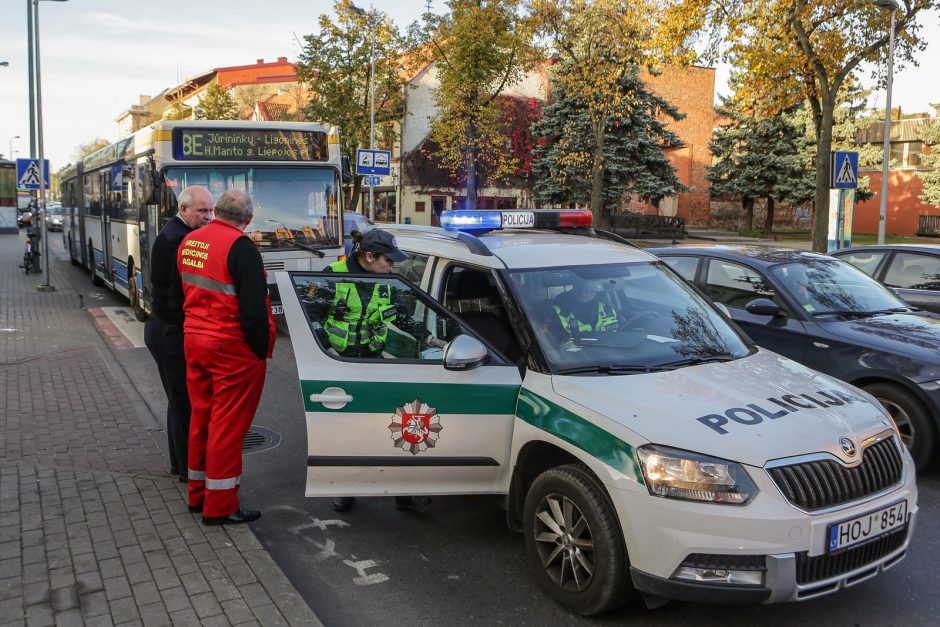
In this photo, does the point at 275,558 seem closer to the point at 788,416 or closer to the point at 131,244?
the point at 788,416

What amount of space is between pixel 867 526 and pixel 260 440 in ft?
15.0

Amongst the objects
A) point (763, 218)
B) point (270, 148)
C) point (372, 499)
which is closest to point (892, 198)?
point (763, 218)

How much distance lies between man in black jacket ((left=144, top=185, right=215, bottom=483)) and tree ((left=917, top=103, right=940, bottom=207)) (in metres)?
42.5

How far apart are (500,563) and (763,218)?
155ft

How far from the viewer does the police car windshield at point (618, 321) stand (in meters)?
4.12

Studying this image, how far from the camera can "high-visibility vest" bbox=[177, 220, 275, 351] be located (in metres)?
4.25

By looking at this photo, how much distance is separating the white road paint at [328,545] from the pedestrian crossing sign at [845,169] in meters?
12.8

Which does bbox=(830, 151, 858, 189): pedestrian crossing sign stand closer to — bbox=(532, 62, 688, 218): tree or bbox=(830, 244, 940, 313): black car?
bbox=(830, 244, 940, 313): black car

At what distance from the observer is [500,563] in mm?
4293

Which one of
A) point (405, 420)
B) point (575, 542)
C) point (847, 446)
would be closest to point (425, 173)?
point (405, 420)

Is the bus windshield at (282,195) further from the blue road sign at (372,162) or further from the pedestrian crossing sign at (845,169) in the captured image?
the blue road sign at (372,162)

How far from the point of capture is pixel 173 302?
486 centimetres

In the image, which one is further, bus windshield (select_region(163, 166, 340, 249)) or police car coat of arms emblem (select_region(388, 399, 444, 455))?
bus windshield (select_region(163, 166, 340, 249))

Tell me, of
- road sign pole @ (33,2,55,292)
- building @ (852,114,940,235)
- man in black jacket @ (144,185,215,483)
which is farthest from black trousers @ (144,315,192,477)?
building @ (852,114,940,235)
